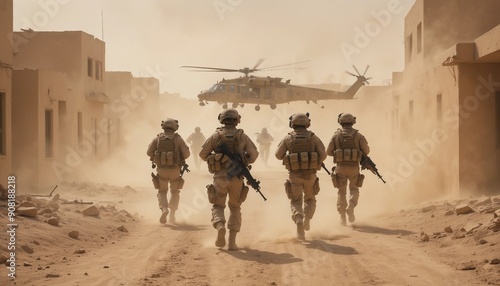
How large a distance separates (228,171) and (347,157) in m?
3.46

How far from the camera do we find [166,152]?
13750 millimetres

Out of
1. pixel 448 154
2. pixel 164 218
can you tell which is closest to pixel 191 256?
pixel 164 218

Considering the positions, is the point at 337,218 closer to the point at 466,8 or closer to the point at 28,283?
the point at 28,283

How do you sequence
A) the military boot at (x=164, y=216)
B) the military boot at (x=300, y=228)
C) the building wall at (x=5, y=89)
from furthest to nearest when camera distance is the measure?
1. the building wall at (x=5, y=89)
2. the military boot at (x=164, y=216)
3. the military boot at (x=300, y=228)

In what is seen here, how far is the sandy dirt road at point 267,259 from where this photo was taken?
7750mm

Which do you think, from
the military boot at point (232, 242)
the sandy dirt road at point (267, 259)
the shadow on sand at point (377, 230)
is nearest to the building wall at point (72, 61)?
the sandy dirt road at point (267, 259)

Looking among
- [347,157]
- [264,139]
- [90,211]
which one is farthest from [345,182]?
[264,139]

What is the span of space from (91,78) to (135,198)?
37.4 ft

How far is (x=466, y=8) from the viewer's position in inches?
900

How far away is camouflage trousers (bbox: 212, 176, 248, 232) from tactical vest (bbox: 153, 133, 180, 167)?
12.1ft

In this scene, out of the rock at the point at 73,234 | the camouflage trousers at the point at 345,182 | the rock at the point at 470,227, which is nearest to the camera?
the rock at the point at 470,227

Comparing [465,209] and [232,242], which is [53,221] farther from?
[465,209]

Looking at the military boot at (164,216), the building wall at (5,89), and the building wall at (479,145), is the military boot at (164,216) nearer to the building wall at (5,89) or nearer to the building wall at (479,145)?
the building wall at (5,89)

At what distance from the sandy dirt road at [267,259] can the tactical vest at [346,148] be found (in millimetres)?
1183
